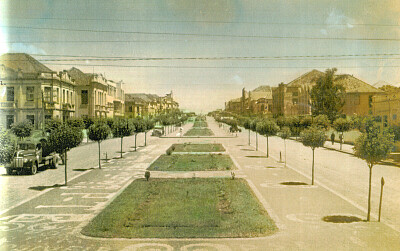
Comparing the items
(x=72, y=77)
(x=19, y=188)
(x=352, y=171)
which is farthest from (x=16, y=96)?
(x=352, y=171)

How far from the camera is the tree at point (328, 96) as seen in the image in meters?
56.9

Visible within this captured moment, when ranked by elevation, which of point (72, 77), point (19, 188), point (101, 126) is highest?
point (72, 77)

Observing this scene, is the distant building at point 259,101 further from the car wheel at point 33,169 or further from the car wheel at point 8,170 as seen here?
the car wheel at point 8,170

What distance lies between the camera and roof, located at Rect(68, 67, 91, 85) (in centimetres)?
6694

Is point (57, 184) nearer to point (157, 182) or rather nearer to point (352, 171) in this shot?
point (157, 182)

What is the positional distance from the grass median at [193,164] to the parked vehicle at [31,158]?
785cm

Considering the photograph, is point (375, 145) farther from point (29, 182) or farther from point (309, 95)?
point (309, 95)

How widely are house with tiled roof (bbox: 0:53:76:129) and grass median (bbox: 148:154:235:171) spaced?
29233 millimetres

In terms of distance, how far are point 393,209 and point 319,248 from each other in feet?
20.0

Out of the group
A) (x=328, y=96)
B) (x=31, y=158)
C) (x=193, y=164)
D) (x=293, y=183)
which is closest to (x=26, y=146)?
(x=31, y=158)

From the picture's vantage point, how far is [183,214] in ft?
41.8

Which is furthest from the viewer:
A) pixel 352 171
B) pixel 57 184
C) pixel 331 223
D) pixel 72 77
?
pixel 72 77

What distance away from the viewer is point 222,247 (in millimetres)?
9648

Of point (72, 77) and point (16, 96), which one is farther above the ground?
point (72, 77)
